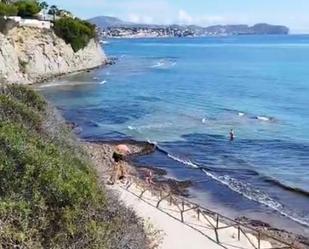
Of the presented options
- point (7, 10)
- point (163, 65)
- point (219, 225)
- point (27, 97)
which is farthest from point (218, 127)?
point (163, 65)

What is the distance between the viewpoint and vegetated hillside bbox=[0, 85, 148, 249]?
11305 mm

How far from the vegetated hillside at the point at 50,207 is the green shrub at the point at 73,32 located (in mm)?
75904

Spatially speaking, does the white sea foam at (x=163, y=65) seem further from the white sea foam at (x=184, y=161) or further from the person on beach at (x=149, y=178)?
the person on beach at (x=149, y=178)

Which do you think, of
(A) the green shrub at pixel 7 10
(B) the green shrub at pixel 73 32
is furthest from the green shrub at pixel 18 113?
(B) the green shrub at pixel 73 32

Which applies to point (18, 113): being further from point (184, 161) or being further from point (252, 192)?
point (184, 161)

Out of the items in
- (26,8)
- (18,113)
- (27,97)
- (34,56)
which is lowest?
(34,56)

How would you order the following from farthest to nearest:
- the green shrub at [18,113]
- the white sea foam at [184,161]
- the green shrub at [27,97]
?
the white sea foam at [184,161] < the green shrub at [27,97] < the green shrub at [18,113]

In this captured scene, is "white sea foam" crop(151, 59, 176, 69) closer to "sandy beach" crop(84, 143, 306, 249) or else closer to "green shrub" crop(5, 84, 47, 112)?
"green shrub" crop(5, 84, 47, 112)

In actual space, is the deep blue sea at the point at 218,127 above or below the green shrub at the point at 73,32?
below

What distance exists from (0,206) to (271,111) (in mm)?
45361

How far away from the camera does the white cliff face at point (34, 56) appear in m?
67.0

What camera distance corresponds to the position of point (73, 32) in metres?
89.4

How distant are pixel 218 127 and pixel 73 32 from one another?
166 ft

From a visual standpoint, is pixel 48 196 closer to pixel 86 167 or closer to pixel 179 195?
pixel 86 167
